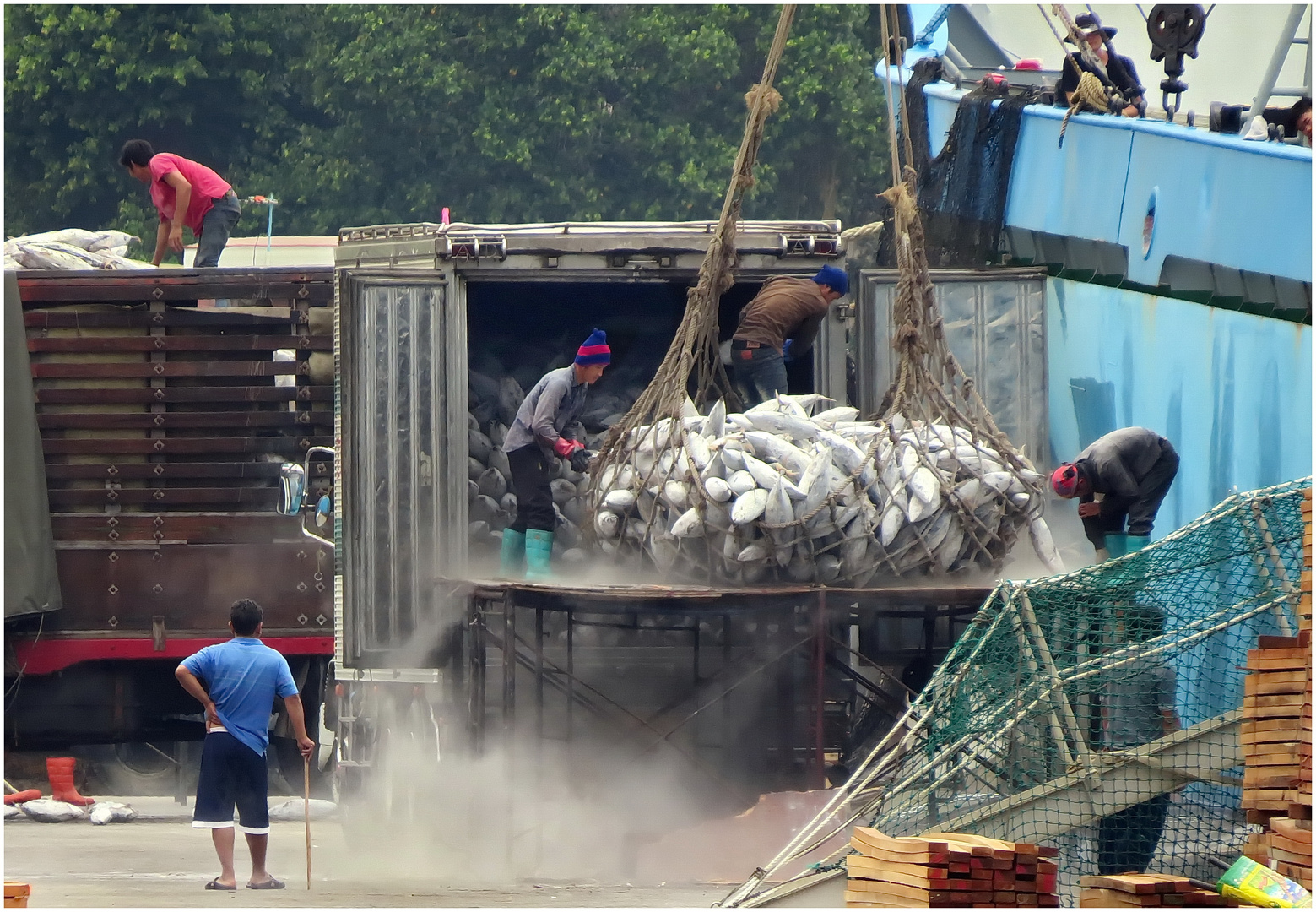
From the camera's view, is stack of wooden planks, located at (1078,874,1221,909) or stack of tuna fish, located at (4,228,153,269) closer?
stack of wooden planks, located at (1078,874,1221,909)

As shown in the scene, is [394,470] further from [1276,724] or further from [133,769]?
[1276,724]

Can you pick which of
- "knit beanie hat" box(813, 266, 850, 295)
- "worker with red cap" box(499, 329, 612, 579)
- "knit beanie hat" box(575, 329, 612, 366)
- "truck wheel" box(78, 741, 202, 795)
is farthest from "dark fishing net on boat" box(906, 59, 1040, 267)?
"truck wheel" box(78, 741, 202, 795)

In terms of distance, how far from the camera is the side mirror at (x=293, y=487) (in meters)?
10.5

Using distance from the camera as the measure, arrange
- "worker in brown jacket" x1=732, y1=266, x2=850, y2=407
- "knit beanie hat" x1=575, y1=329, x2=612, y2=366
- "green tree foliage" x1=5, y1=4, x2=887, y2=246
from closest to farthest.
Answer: "knit beanie hat" x1=575, y1=329, x2=612, y2=366
"worker in brown jacket" x1=732, y1=266, x2=850, y2=407
"green tree foliage" x1=5, y1=4, x2=887, y2=246

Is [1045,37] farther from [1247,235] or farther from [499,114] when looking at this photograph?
[499,114]

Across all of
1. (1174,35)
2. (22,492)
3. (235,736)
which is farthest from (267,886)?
(1174,35)

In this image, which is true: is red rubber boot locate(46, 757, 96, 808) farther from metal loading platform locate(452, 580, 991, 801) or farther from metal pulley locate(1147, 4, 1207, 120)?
metal pulley locate(1147, 4, 1207, 120)

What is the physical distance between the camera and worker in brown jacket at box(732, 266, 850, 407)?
1044cm

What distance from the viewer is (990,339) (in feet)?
36.1

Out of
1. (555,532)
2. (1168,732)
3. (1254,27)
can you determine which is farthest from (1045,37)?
(1168,732)

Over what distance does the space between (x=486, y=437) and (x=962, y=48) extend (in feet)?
26.3

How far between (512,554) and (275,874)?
2.17 m

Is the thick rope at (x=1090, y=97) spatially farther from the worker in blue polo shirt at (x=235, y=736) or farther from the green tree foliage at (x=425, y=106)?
the green tree foliage at (x=425, y=106)

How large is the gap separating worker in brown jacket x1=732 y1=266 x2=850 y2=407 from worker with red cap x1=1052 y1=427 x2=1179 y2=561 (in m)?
1.81
